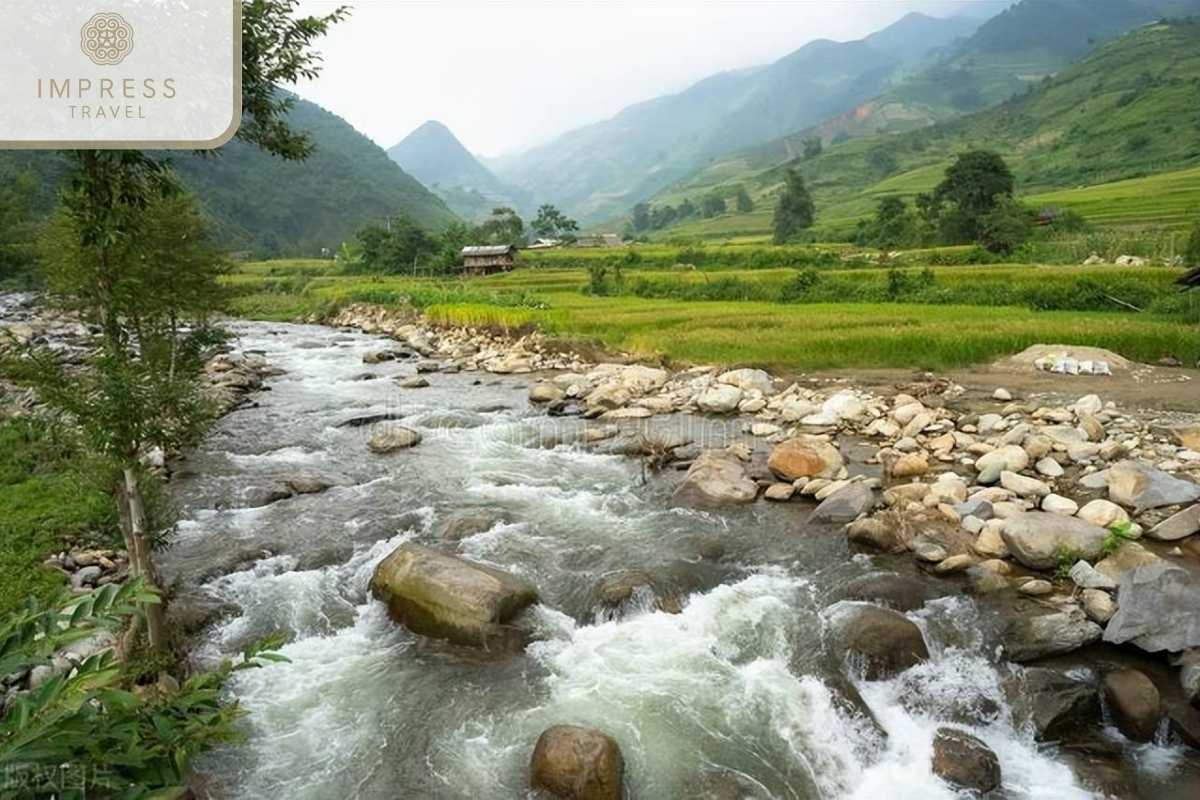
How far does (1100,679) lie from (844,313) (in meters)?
22.2

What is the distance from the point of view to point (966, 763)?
6.12 m

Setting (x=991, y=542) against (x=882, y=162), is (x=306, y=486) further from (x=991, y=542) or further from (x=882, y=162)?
(x=882, y=162)

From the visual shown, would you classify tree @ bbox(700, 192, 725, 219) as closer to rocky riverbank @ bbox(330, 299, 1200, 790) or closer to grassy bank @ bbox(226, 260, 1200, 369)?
grassy bank @ bbox(226, 260, 1200, 369)

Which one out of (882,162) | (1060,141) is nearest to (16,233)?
(1060,141)

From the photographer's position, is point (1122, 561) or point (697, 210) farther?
point (697, 210)

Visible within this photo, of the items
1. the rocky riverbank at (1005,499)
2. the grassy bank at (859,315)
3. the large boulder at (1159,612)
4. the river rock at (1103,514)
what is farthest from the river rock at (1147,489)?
the grassy bank at (859,315)

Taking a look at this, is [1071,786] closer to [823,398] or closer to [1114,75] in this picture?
[823,398]

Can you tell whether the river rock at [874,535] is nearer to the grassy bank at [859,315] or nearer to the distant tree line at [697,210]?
the grassy bank at [859,315]

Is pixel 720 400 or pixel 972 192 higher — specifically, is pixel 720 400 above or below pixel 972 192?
below

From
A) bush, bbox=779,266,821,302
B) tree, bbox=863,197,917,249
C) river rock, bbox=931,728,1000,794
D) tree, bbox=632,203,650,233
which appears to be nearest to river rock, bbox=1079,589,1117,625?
river rock, bbox=931,728,1000,794

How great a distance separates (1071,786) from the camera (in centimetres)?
595

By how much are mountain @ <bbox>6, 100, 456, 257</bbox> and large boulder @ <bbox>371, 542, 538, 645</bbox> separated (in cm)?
9590

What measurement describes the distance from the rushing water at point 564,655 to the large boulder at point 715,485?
44 cm

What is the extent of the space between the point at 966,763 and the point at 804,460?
6976 millimetres
